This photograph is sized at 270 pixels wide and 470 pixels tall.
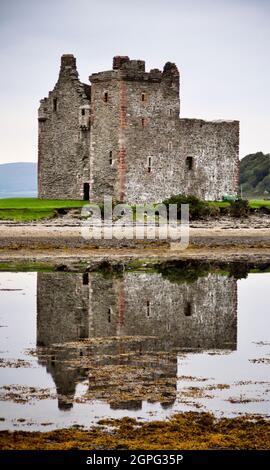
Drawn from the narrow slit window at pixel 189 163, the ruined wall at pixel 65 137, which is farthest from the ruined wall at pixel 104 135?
the narrow slit window at pixel 189 163

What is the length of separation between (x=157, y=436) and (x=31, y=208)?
3827 cm

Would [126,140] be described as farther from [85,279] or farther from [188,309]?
[188,309]

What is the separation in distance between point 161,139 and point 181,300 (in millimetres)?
31630

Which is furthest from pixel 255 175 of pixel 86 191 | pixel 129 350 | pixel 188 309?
pixel 129 350

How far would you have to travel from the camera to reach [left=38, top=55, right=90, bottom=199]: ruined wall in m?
56.6

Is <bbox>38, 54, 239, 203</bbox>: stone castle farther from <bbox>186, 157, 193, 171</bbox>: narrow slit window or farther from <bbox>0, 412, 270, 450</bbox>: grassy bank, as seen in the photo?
<bbox>0, 412, 270, 450</bbox>: grassy bank

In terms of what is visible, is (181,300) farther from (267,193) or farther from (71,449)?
(267,193)

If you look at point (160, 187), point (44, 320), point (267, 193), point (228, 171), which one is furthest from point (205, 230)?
point (267, 193)

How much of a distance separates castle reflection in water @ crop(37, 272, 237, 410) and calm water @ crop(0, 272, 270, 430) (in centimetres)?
2

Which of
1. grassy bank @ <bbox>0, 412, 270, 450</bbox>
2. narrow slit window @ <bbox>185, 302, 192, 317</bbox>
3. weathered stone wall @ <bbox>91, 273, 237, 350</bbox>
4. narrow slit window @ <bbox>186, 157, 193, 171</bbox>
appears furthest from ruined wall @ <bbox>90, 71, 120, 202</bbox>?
grassy bank @ <bbox>0, 412, 270, 450</bbox>

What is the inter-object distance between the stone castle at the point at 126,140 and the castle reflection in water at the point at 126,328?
24.4 metres

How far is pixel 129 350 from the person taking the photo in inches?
727

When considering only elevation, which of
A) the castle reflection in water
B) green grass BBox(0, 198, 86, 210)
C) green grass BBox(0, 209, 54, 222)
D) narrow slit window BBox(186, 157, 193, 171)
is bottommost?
the castle reflection in water

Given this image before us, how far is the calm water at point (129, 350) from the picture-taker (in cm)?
1422
